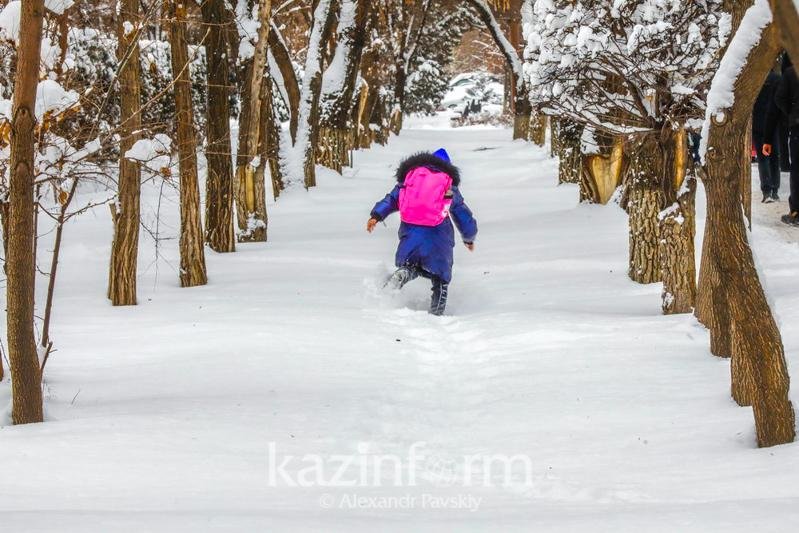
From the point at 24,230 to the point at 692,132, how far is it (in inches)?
249

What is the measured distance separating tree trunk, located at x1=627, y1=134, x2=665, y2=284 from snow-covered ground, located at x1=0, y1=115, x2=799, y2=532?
239 mm

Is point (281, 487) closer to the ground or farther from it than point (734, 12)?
closer to the ground

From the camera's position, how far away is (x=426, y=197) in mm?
9445

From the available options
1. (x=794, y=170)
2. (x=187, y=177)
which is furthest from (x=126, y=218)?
(x=794, y=170)

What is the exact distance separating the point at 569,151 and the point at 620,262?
29.6 ft

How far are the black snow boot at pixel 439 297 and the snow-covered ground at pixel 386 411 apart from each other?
0.35 metres

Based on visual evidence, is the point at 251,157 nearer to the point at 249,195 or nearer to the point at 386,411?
the point at 249,195

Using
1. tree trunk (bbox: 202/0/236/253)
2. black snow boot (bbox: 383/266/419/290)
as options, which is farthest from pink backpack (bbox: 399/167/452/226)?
tree trunk (bbox: 202/0/236/253)

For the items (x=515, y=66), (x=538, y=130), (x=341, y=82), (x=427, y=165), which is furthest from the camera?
(x=538, y=130)

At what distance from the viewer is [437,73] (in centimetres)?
5862

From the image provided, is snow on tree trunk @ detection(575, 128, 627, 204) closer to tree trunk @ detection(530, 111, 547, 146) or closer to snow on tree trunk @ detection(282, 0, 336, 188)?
snow on tree trunk @ detection(282, 0, 336, 188)

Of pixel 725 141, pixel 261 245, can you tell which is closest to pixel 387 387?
pixel 725 141

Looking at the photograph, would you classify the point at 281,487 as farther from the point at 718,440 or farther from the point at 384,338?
the point at 384,338

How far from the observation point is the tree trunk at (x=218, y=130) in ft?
37.1
